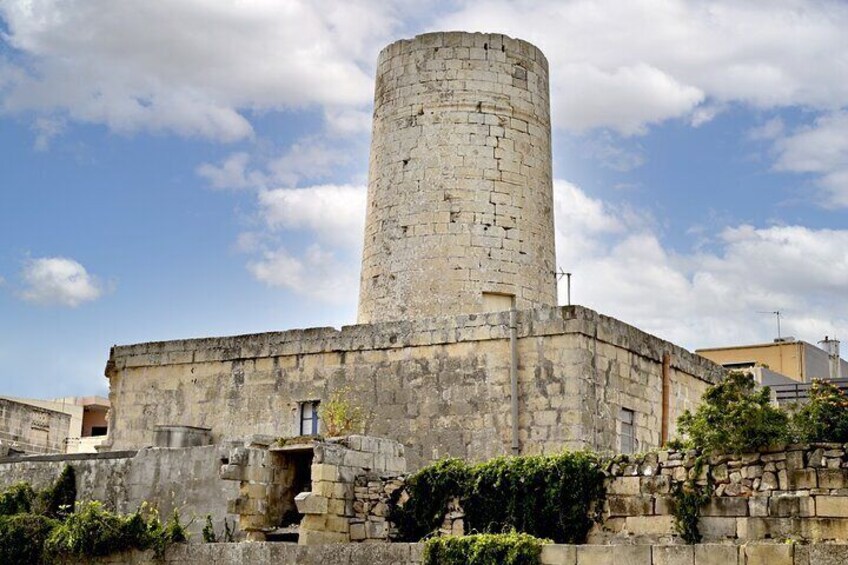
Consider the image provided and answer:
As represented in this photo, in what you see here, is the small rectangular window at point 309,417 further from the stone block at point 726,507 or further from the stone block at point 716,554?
the stone block at point 716,554

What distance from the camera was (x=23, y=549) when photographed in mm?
17125

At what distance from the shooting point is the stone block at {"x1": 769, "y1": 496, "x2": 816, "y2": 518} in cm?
1221

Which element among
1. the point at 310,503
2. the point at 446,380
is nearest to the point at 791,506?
the point at 310,503

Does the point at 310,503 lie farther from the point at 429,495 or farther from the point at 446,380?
the point at 446,380

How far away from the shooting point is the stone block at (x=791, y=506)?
1221 centimetres

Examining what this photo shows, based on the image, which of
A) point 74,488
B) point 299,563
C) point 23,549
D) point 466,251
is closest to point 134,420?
point 74,488

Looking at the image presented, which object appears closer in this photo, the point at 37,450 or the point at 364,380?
the point at 364,380

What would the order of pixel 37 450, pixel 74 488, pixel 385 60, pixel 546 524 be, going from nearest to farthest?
pixel 546 524, pixel 74 488, pixel 385 60, pixel 37 450

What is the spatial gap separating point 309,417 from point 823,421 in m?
9.12

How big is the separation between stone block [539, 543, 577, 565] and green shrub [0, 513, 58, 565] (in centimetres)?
774

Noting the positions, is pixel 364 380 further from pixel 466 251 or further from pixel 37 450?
pixel 37 450

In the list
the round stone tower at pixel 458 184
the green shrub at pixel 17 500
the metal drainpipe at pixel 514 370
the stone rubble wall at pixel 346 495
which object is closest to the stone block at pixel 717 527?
the stone rubble wall at pixel 346 495

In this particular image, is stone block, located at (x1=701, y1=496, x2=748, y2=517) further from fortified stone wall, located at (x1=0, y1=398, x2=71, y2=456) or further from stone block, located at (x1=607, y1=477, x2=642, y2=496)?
fortified stone wall, located at (x1=0, y1=398, x2=71, y2=456)

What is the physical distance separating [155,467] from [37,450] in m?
14.6
